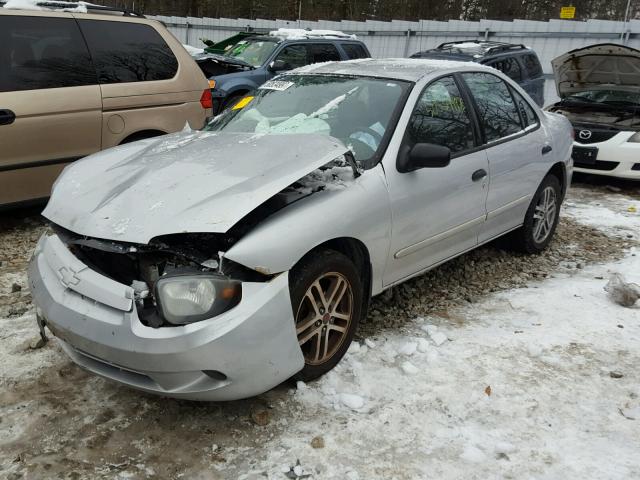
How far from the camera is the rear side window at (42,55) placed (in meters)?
4.71

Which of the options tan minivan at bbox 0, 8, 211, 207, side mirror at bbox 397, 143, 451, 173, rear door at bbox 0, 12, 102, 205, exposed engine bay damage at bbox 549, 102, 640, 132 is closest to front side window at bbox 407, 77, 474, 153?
side mirror at bbox 397, 143, 451, 173

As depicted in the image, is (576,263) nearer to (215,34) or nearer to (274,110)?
(274,110)

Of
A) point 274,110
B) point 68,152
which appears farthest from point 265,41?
point 274,110

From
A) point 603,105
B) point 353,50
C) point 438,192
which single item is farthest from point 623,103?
point 438,192

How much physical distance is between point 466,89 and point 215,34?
1863cm

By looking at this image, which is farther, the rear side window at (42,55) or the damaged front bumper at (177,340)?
the rear side window at (42,55)

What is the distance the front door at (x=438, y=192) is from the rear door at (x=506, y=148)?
0.53 feet

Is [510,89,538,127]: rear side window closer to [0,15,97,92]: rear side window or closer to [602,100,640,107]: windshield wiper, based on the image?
[0,15,97,92]: rear side window

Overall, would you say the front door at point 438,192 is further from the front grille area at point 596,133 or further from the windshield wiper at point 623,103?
the windshield wiper at point 623,103

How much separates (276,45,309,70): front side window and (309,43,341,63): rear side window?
15 cm

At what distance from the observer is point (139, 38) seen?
5676 millimetres

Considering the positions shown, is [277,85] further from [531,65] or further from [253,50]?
[531,65]

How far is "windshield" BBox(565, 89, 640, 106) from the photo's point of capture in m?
8.41

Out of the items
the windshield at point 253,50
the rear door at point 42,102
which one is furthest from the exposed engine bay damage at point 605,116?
the rear door at point 42,102
